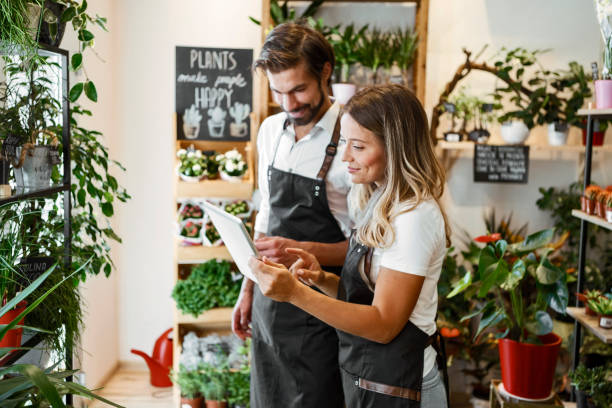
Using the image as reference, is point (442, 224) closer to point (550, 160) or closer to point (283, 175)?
point (283, 175)

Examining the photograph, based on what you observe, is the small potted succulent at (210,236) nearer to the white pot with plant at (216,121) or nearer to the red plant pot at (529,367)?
the white pot with plant at (216,121)

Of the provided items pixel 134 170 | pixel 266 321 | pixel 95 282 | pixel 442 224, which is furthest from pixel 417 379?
pixel 134 170

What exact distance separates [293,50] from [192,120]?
167 cm

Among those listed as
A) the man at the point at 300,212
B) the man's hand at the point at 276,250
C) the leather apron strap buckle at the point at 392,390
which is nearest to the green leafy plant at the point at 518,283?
the man at the point at 300,212

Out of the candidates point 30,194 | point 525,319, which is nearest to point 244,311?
point 30,194

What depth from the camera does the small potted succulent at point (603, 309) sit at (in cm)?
232

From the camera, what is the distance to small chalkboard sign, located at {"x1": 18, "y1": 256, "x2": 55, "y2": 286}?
1737 millimetres

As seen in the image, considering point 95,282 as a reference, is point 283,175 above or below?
above

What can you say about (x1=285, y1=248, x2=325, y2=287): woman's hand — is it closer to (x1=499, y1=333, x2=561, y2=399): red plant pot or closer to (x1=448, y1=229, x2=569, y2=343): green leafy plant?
(x1=448, y1=229, x2=569, y2=343): green leafy plant

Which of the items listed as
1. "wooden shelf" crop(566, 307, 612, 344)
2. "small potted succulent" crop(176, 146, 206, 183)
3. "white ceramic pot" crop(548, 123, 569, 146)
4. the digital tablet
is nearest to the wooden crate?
"wooden shelf" crop(566, 307, 612, 344)

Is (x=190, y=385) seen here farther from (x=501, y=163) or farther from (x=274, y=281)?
(x=501, y=163)

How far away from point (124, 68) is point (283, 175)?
7.03 feet

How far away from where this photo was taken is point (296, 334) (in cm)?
193

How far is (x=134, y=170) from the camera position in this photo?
12.5 feet
